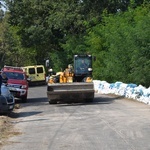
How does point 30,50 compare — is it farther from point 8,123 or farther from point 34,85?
point 8,123

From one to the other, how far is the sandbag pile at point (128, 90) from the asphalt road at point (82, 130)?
5039 mm

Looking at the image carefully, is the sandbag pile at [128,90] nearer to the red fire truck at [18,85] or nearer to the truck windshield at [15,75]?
the red fire truck at [18,85]

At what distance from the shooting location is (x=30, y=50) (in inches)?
2901

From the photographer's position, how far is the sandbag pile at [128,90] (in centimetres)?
2488

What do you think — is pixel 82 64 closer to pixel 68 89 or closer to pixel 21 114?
pixel 68 89

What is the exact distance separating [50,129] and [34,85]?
125ft

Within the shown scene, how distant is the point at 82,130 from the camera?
13.9 meters

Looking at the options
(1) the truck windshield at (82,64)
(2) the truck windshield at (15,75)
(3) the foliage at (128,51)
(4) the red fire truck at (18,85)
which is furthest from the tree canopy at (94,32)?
(4) the red fire truck at (18,85)

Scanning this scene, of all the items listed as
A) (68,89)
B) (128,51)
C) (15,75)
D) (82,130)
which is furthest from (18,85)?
(82,130)

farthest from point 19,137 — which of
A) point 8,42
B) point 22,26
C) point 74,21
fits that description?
point 8,42

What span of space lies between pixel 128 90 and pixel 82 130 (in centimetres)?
1485

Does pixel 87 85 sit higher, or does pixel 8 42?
pixel 8 42

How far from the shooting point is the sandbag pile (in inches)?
979

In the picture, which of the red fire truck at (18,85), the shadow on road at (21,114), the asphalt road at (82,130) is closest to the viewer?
the asphalt road at (82,130)
